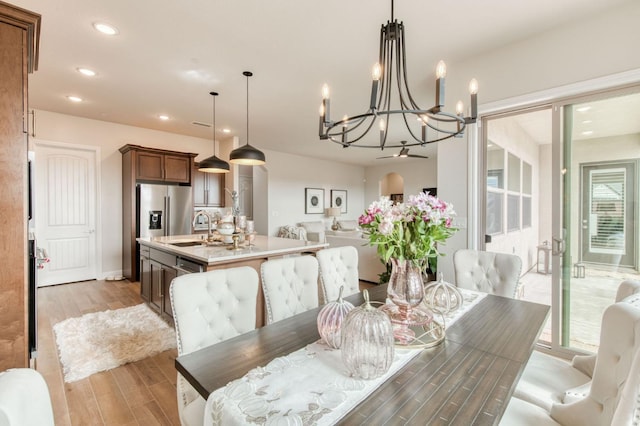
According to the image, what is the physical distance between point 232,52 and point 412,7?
1.72m

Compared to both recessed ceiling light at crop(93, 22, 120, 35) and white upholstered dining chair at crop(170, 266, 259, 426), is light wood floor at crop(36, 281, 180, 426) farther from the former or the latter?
recessed ceiling light at crop(93, 22, 120, 35)

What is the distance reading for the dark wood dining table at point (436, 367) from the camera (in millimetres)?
852

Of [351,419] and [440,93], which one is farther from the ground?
[440,93]

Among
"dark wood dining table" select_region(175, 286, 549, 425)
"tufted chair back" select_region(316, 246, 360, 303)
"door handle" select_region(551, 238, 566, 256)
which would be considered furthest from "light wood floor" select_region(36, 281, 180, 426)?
"door handle" select_region(551, 238, 566, 256)

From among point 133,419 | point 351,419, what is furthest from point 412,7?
point 133,419

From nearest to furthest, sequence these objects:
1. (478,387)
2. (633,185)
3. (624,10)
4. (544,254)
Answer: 1. (478,387)
2. (624,10)
3. (633,185)
4. (544,254)

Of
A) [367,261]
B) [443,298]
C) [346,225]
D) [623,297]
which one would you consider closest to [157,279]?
[367,261]

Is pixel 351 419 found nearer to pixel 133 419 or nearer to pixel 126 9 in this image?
pixel 133 419

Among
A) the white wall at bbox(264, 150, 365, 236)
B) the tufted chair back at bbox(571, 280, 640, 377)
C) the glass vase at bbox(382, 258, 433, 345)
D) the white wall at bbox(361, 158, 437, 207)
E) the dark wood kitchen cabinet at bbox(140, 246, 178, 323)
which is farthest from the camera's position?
the white wall at bbox(361, 158, 437, 207)

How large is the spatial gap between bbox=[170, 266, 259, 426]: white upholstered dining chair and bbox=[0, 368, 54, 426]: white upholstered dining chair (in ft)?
2.26

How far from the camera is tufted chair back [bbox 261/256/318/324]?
178 centimetres

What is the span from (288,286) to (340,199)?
799cm

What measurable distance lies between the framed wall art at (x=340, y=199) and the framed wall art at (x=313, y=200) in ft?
1.68

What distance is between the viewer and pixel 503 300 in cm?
189
